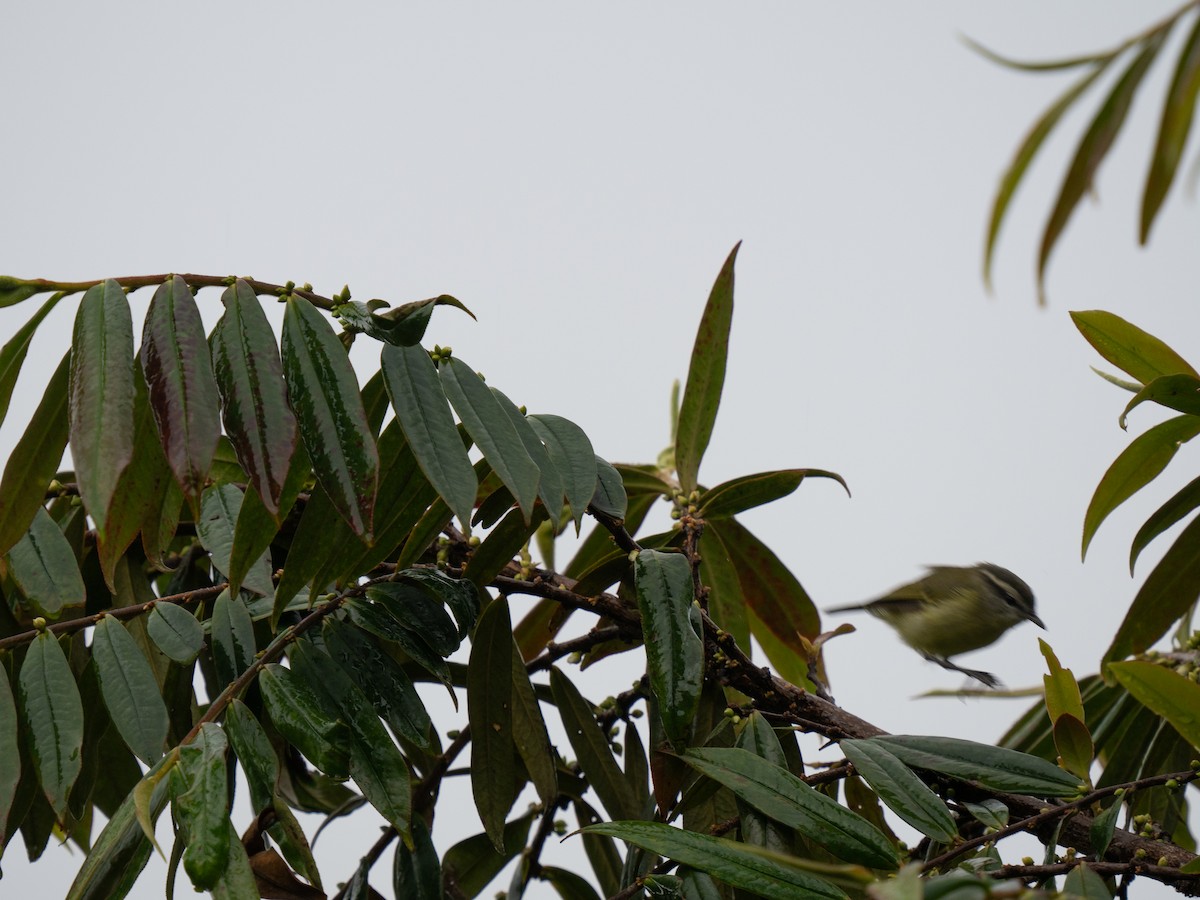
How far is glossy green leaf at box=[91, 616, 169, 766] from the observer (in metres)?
0.76

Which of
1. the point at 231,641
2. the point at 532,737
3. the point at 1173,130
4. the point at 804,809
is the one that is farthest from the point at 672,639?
the point at 1173,130

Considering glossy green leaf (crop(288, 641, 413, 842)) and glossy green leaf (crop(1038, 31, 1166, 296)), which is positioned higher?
glossy green leaf (crop(1038, 31, 1166, 296))

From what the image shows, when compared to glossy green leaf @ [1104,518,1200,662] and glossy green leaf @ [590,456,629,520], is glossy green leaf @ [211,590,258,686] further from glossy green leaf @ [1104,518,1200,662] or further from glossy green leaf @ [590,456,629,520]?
glossy green leaf @ [1104,518,1200,662]

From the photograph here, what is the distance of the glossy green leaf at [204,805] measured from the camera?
22.7 inches

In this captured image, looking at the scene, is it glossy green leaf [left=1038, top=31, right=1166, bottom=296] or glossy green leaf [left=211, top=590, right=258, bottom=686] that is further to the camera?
glossy green leaf [left=211, top=590, right=258, bottom=686]

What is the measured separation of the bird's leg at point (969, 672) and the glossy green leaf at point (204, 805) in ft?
2.11

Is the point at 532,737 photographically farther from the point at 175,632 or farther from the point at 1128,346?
the point at 1128,346

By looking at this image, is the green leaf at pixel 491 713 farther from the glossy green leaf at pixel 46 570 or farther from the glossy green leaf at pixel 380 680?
the glossy green leaf at pixel 46 570

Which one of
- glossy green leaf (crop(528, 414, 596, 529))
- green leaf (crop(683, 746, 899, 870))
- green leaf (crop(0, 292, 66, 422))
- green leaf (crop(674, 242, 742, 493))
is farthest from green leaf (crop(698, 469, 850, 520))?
green leaf (crop(0, 292, 66, 422))

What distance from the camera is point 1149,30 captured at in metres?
0.43

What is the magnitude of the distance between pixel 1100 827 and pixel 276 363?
600 millimetres

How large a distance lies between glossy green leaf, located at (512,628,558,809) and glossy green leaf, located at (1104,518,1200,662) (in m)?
0.50

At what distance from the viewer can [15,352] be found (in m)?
0.72

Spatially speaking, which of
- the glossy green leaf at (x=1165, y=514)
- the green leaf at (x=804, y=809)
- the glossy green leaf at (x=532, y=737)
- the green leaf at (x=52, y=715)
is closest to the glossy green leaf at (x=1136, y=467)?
the glossy green leaf at (x=1165, y=514)
